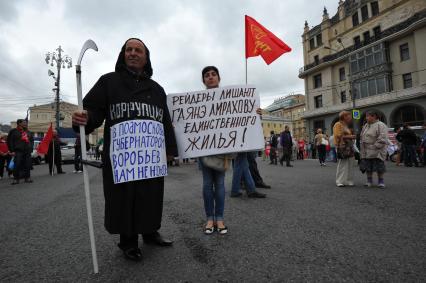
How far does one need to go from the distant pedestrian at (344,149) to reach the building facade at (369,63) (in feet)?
60.6

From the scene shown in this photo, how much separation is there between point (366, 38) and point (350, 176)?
34.4 meters

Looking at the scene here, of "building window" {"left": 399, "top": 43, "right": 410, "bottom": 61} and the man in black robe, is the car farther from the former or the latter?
"building window" {"left": 399, "top": 43, "right": 410, "bottom": 61}

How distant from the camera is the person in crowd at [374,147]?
18.7 ft

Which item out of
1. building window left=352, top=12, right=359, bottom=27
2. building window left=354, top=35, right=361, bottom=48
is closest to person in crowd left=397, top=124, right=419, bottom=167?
building window left=354, top=35, right=361, bottom=48

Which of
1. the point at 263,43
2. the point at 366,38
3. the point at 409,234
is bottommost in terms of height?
the point at 409,234

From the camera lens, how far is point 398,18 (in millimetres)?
29469

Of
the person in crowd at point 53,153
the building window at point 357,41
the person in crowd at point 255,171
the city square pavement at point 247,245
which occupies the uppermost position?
the building window at point 357,41

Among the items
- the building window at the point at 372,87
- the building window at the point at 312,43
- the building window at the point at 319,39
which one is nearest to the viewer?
the building window at the point at 372,87

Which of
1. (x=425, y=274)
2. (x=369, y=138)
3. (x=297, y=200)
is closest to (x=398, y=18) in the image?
(x=369, y=138)

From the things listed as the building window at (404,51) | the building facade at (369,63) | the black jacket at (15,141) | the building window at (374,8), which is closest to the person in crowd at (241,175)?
the black jacket at (15,141)

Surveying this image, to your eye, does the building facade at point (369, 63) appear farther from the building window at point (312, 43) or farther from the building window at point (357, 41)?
the building window at point (357, 41)

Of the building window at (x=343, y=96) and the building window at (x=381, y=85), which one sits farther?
the building window at (x=343, y=96)

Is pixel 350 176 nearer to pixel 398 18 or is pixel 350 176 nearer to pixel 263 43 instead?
pixel 263 43

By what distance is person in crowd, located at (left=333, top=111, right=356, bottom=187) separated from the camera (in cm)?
605
